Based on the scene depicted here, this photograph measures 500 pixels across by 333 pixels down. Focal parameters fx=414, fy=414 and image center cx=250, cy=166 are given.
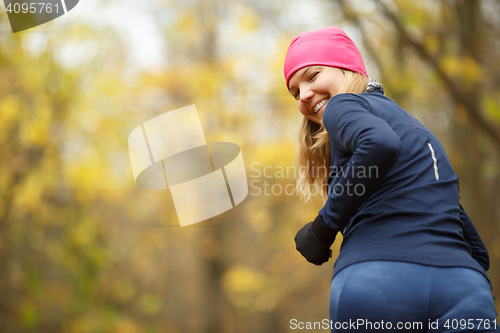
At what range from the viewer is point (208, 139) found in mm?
8328

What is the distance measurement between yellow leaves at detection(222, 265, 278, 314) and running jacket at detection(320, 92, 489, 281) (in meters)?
8.98

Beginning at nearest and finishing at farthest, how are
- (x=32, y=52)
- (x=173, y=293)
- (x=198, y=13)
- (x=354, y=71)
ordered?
1. (x=354, y=71)
2. (x=32, y=52)
3. (x=198, y=13)
4. (x=173, y=293)

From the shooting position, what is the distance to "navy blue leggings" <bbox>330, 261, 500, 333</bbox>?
40.3 inches

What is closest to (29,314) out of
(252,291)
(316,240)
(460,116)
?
(252,291)

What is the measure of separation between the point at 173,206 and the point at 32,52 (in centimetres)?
500

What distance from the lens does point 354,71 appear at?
4.97 feet

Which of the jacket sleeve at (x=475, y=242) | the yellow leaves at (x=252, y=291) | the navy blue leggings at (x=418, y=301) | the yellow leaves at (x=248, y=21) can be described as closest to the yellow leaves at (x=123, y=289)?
the yellow leaves at (x=252, y=291)

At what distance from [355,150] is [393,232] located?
24 cm

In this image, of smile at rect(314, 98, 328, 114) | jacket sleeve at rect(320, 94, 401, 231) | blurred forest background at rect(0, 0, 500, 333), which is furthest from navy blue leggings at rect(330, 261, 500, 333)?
blurred forest background at rect(0, 0, 500, 333)

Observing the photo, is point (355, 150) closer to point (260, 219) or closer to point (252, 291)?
point (260, 219)

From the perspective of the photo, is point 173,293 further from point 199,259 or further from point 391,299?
point 391,299

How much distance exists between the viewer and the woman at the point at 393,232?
40.7 inches

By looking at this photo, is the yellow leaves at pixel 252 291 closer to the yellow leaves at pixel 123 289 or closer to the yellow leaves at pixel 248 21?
the yellow leaves at pixel 123 289

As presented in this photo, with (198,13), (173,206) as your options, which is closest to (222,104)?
(198,13)
